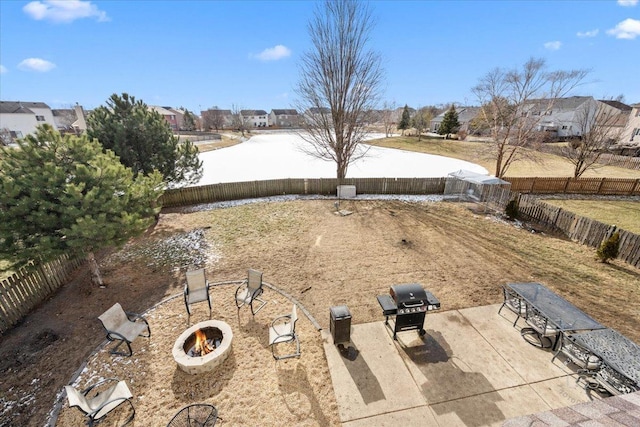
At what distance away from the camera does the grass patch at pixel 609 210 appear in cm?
1335

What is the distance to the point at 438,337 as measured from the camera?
19.5 ft

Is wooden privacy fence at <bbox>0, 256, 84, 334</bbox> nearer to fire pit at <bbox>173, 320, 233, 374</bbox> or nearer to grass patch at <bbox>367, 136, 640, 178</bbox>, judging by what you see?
fire pit at <bbox>173, 320, 233, 374</bbox>

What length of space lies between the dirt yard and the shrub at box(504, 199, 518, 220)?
62 cm

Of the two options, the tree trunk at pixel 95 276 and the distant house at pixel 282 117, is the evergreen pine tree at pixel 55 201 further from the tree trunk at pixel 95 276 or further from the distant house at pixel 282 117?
the distant house at pixel 282 117

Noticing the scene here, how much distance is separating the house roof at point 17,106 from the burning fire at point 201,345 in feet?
246

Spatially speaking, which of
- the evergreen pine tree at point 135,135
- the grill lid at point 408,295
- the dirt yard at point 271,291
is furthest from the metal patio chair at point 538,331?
the evergreen pine tree at point 135,135

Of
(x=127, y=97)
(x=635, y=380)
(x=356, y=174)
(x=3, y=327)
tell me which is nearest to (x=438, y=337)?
(x=635, y=380)

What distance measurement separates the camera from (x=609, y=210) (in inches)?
595

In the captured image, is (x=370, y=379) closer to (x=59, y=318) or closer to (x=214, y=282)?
(x=214, y=282)

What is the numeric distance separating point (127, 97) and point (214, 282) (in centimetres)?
1076

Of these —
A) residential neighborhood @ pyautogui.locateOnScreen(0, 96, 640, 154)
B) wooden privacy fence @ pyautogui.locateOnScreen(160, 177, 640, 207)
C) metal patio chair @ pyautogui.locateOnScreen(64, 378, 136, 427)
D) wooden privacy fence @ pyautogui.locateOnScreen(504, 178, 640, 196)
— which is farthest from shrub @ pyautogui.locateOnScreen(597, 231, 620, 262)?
metal patio chair @ pyautogui.locateOnScreen(64, 378, 136, 427)

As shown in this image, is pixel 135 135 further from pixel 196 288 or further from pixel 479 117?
pixel 479 117

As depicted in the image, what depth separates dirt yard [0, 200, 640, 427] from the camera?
15.7 ft

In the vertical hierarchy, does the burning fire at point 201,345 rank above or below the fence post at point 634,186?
above
